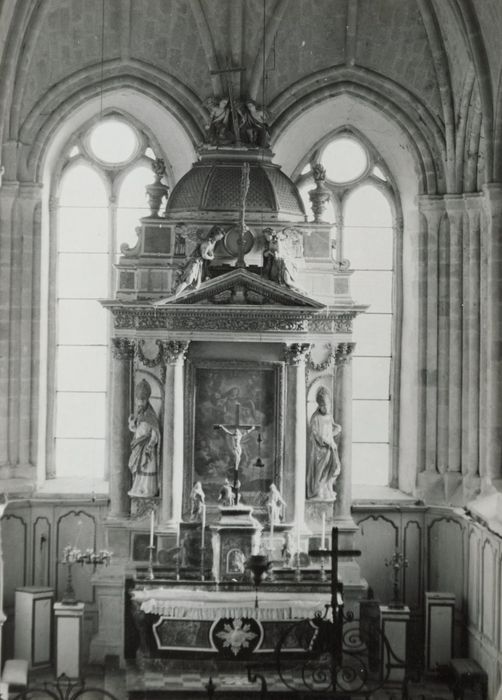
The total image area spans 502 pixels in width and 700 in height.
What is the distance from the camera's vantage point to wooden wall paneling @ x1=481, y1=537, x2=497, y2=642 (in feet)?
71.8

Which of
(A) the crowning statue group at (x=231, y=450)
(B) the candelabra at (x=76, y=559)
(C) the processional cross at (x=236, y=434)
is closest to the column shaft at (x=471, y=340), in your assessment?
(A) the crowning statue group at (x=231, y=450)

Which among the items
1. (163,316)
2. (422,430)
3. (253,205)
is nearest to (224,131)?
(253,205)

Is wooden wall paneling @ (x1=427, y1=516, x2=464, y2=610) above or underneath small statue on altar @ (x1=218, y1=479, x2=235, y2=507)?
underneath

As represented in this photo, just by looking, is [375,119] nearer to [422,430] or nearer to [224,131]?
[224,131]

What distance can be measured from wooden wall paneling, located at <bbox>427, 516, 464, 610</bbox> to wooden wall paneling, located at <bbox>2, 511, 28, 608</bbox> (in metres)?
6.56

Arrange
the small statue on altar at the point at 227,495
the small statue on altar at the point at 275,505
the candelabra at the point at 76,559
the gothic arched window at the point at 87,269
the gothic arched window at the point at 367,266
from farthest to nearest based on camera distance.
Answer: the gothic arched window at the point at 367,266 < the gothic arched window at the point at 87,269 < the small statue on altar at the point at 275,505 < the small statue on altar at the point at 227,495 < the candelabra at the point at 76,559

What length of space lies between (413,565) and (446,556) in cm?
73

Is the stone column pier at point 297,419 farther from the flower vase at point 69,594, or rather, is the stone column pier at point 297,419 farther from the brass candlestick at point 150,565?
the flower vase at point 69,594

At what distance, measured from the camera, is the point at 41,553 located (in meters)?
25.0

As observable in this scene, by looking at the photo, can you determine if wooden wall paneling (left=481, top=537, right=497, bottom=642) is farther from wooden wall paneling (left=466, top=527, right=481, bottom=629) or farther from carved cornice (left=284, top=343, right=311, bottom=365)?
carved cornice (left=284, top=343, right=311, bottom=365)

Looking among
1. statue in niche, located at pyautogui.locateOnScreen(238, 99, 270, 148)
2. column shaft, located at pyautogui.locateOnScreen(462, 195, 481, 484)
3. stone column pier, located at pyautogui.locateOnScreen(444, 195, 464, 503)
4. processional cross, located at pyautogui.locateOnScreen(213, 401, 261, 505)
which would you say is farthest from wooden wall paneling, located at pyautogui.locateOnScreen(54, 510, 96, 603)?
statue in niche, located at pyautogui.locateOnScreen(238, 99, 270, 148)

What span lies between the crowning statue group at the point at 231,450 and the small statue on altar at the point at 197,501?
1 centimetres

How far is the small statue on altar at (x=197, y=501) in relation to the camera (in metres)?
22.9

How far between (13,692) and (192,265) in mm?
6640
